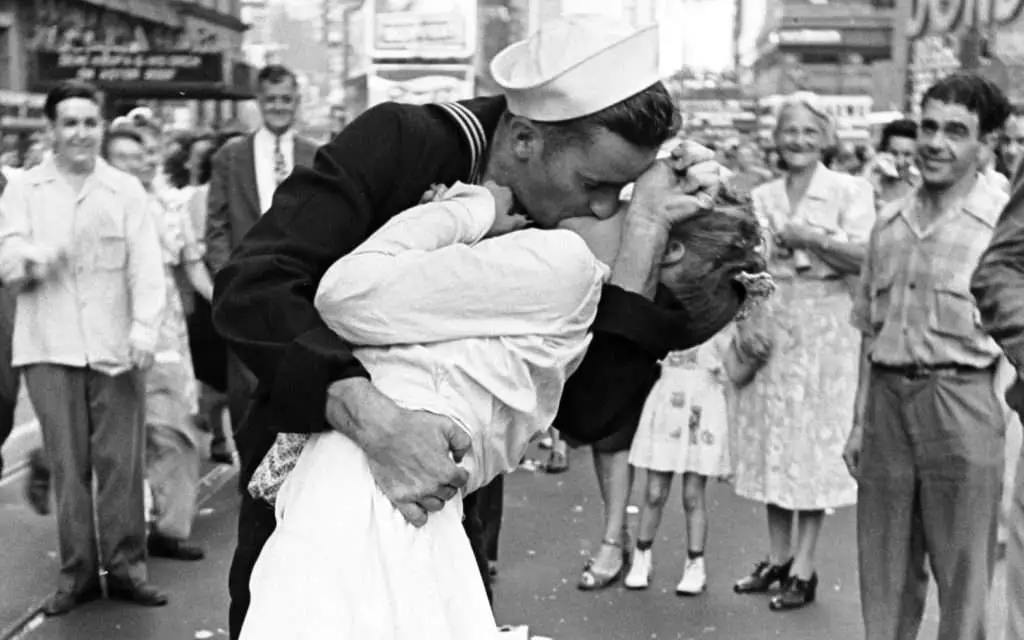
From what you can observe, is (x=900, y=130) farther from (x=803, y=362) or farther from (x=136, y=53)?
(x=136, y=53)

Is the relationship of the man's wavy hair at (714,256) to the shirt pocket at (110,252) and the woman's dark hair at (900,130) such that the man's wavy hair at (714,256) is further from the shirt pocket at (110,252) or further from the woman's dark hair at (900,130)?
the woman's dark hair at (900,130)

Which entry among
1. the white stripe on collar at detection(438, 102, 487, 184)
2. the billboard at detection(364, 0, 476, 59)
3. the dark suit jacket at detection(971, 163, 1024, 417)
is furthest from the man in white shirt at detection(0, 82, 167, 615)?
the billboard at detection(364, 0, 476, 59)

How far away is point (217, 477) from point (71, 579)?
3190mm

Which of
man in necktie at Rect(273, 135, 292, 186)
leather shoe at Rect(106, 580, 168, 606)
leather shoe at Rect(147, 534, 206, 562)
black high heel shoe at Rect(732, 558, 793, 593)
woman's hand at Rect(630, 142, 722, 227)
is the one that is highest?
woman's hand at Rect(630, 142, 722, 227)

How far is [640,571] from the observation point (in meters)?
7.45

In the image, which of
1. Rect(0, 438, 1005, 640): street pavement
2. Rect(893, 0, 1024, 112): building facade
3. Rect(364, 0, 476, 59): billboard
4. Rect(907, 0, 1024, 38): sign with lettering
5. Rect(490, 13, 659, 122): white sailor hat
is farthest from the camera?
Rect(907, 0, 1024, 38): sign with lettering

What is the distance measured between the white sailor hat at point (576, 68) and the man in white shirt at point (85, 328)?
4.37 meters

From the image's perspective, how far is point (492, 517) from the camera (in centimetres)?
705

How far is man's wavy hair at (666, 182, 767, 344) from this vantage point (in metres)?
2.70

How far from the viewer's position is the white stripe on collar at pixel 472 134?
110 inches

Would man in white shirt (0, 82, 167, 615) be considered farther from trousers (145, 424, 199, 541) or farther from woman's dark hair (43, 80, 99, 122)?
trousers (145, 424, 199, 541)

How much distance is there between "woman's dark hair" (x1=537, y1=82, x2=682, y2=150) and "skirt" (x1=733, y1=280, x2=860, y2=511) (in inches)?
186

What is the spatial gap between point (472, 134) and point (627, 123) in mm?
323

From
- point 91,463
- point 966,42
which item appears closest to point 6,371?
point 91,463
